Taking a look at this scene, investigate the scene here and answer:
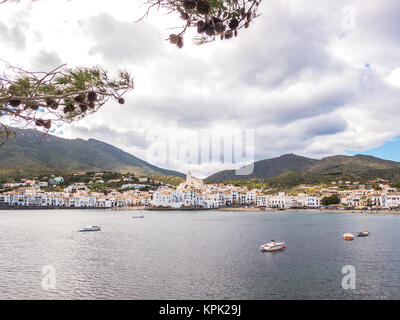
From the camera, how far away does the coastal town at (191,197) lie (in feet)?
296

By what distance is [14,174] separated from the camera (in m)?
118

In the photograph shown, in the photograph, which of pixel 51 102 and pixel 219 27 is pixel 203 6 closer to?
pixel 219 27

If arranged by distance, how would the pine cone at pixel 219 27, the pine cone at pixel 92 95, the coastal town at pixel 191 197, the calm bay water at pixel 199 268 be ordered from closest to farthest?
the pine cone at pixel 219 27, the pine cone at pixel 92 95, the calm bay water at pixel 199 268, the coastal town at pixel 191 197

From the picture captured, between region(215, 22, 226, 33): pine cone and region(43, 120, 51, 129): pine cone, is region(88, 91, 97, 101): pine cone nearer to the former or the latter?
region(43, 120, 51, 129): pine cone

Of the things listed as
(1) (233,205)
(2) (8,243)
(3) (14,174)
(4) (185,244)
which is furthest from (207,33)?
(3) (14,174)

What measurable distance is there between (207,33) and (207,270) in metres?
16.9

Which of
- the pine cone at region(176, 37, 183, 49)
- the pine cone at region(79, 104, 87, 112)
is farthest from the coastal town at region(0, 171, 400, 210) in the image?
the pine cone at region(176, 37, 183, 49)

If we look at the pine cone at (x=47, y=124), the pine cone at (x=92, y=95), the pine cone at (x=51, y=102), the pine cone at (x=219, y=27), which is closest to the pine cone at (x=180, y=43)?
the pine cone at (x=219, y=27)

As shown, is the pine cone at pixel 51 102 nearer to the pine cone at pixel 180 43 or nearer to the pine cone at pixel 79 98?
the pine cone at pixel 79 98

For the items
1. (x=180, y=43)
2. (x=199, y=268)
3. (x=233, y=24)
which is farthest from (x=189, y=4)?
(x=199, y=268)

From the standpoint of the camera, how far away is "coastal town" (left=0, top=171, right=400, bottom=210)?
90.3 metres

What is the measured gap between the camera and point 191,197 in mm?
109375
